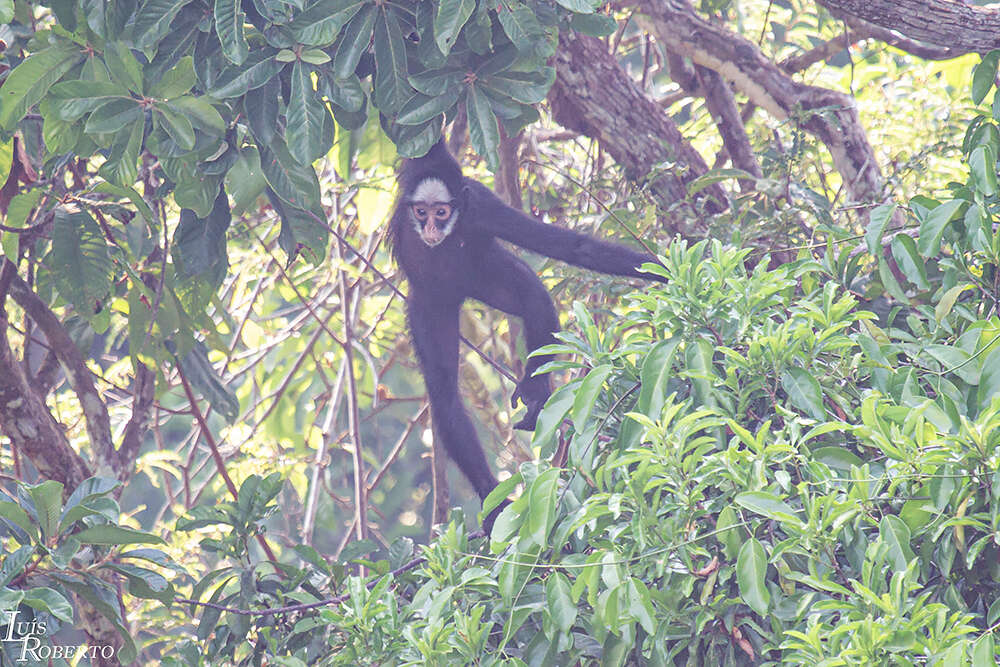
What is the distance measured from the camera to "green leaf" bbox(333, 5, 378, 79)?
8.27 ft

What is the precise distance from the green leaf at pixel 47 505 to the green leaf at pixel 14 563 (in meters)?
0.09

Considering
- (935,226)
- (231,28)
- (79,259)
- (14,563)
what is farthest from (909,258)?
(79,259)

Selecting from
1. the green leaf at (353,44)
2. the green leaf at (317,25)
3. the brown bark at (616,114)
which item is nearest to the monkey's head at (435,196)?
the brown bark at (616,114)

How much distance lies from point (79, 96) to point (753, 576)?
183 cm

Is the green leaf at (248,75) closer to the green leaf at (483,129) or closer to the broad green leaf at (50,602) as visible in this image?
the green leaf at (483,129)

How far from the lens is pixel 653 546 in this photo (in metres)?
1.72

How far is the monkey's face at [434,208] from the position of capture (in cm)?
358

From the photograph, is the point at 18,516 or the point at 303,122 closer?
the point at 18,516

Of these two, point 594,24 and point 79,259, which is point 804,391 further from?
point 79,259

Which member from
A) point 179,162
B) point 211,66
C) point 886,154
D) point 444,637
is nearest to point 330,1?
point 211,66

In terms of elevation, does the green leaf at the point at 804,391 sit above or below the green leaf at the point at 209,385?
below

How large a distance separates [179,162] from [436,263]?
1.30 metres

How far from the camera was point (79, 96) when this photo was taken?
238cm

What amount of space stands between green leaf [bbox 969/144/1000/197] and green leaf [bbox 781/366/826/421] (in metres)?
0.55
